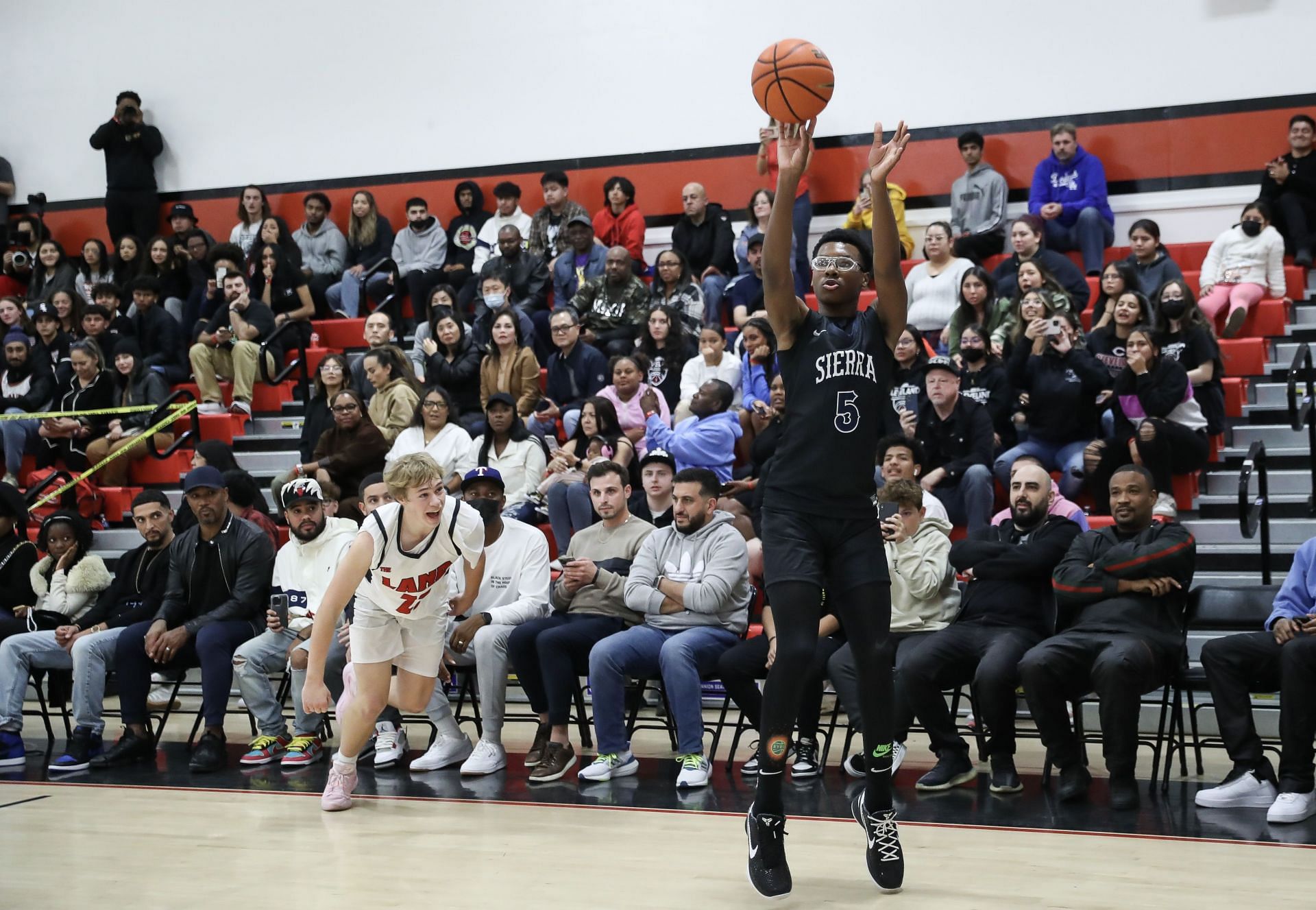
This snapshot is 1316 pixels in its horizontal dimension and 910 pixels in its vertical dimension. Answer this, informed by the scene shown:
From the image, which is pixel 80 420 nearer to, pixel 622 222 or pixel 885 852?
pixel 622 222

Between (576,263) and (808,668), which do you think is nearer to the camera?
(808,668)

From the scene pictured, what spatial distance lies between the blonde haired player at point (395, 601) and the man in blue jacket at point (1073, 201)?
6197mm

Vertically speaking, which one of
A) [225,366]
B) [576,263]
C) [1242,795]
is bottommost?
[1242,795]

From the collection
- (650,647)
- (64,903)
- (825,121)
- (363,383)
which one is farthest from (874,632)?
(825,121)

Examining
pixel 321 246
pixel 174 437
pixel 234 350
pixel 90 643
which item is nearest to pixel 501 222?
pixel 321 246

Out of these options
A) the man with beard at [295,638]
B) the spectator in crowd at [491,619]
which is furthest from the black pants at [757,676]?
the man with beard at [295,638]

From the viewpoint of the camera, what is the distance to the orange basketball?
174 inches

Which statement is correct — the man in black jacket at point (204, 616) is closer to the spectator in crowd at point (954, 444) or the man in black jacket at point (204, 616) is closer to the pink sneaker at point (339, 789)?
the pink sneaker at point (339, 789)

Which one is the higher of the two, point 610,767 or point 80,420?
point 80,420

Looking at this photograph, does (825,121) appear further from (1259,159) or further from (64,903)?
(64,903)

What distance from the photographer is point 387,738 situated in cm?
668

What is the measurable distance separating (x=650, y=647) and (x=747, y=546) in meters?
0.88

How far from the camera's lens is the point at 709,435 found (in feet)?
27.5

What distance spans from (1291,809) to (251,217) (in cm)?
1091
